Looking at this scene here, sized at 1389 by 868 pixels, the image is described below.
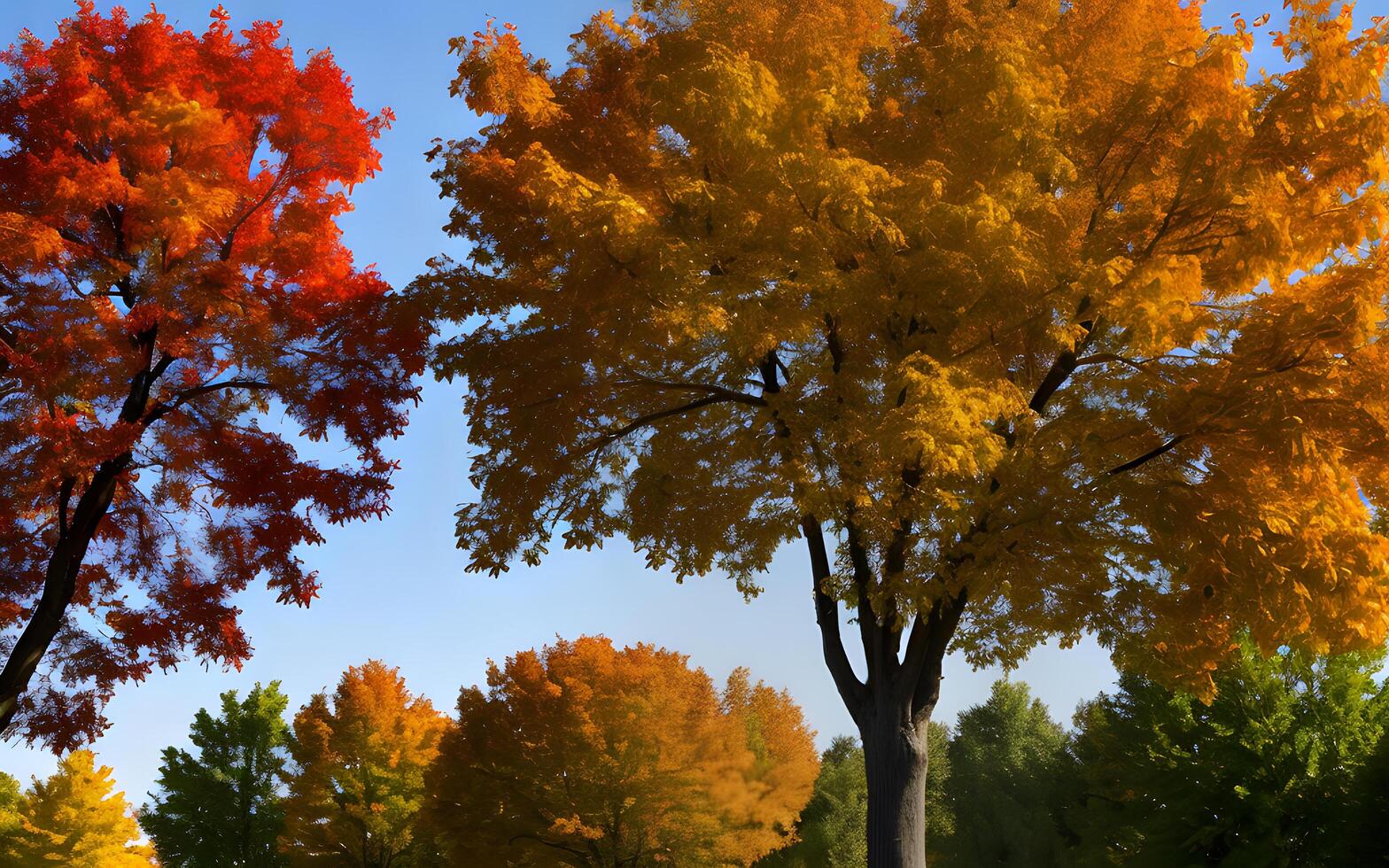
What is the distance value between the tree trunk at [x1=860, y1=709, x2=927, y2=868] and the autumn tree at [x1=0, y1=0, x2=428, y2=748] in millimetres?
7450

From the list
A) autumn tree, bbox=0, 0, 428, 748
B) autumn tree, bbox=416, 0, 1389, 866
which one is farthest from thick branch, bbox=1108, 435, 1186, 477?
autumn tree, bbox=0, 0, 428, 748

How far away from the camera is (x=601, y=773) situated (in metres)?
25.2

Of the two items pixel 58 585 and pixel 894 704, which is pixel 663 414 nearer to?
pixel 894 704

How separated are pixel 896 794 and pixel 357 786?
96.2ft

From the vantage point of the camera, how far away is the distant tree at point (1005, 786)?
33.6 m

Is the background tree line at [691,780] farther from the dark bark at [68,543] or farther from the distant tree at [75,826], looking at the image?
the dark bark at [68,543]

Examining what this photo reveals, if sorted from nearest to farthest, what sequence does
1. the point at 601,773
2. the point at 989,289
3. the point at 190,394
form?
the point at 989,289 → the point at 190,394 → the point at 601,773

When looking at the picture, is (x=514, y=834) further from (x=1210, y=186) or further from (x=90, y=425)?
(x=1210, y=186)

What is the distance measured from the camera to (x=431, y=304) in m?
12.2

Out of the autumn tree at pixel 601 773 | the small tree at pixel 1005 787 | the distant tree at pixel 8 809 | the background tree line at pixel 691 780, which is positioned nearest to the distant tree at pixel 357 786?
the background tree line at pixel 691 780

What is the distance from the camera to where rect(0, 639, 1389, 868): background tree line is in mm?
20938

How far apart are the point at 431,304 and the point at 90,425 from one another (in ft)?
15.4

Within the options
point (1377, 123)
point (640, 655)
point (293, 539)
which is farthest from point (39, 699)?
point (1377, 123)

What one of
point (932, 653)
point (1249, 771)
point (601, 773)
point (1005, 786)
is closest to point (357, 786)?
point (601, 773)
